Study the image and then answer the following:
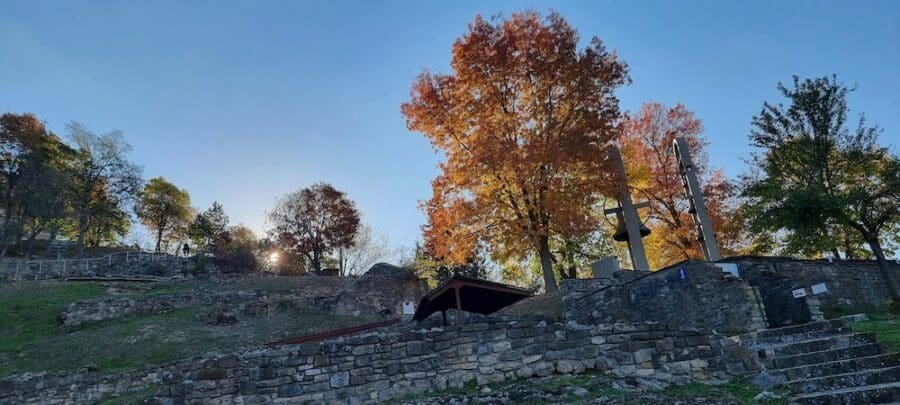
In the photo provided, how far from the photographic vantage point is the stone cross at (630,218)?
1712 cm

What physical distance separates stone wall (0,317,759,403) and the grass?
0.20 meters

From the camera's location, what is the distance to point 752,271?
13.8m

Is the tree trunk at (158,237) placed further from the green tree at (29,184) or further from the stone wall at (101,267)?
the stone wall at (101,267)

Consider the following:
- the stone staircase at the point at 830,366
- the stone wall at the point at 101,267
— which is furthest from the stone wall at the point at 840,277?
the stone wall at the point at 101,267

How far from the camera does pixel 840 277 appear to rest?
17141 mm

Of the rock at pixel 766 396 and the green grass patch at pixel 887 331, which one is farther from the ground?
the green grass patch at pixel 887 331

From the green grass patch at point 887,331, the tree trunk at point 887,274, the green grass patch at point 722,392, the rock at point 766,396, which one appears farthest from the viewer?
the tree trunk at point 887,274

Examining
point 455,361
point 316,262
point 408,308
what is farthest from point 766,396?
point 316,262

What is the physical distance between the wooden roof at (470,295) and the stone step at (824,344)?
5.46 meters

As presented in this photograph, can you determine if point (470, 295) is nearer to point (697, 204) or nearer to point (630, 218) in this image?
point (630, 218)

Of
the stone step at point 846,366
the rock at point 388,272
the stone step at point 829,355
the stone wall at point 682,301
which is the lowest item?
the stone step at point 846,366

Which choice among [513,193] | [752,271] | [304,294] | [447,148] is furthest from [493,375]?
[304,294]

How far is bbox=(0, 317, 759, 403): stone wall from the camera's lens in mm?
7941

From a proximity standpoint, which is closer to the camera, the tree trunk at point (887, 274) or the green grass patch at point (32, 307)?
the tree trunk at point (887, 274)
